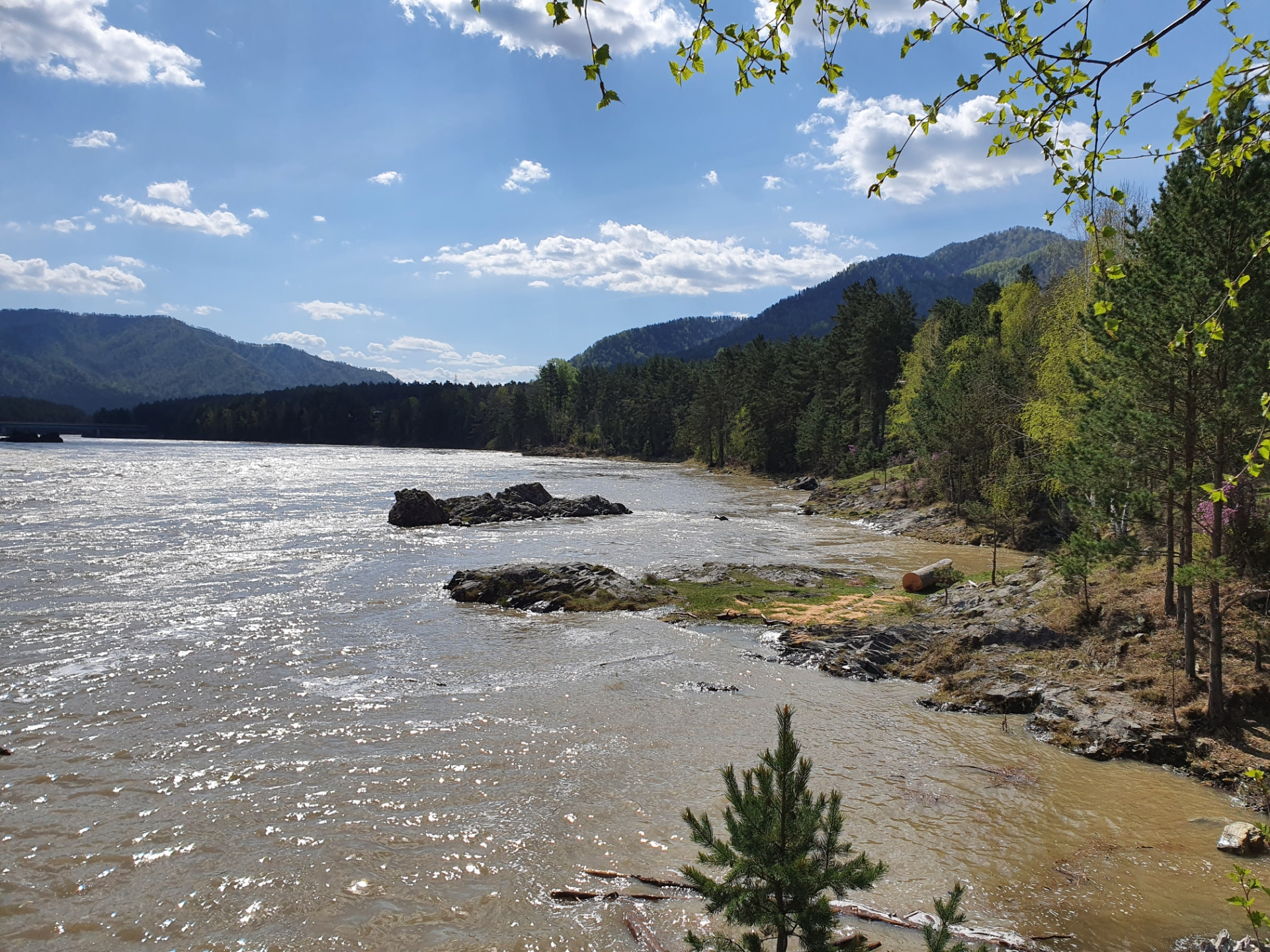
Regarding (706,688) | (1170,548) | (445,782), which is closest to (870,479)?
(1170,548)

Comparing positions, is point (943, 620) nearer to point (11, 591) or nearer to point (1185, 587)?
point (1185, 587)

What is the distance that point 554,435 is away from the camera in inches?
6668

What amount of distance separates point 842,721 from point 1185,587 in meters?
6.89

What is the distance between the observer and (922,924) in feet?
27.0

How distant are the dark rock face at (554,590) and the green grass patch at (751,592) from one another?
123 centimetres

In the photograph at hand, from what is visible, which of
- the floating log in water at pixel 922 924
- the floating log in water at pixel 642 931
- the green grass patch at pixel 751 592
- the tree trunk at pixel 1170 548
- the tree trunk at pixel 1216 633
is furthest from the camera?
the green grass patch at pixel 751 592

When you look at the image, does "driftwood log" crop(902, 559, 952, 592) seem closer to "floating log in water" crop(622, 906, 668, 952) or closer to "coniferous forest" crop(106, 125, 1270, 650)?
"coniferous forest" crop(106, 125, 1270, 650)

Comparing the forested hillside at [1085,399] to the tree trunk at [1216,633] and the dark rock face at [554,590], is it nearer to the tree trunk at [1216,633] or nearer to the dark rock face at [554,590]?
the tree trunk at [1216,633]

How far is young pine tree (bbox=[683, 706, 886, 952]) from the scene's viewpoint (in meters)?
5.24

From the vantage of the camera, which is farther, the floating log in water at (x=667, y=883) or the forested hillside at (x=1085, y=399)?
the forested hillside at (x=1085, y=399)

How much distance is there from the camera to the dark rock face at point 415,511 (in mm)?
44656

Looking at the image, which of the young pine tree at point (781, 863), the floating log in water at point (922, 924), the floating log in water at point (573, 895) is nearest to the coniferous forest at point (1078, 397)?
the young pine tree at point (781, 863)

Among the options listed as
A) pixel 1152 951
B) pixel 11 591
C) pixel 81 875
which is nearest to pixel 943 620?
pixel 1152 951

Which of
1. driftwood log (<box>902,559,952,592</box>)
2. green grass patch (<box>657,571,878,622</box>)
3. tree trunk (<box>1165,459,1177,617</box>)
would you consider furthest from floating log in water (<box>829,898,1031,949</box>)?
driftwood log (<box>902,559,952,592</box>)
